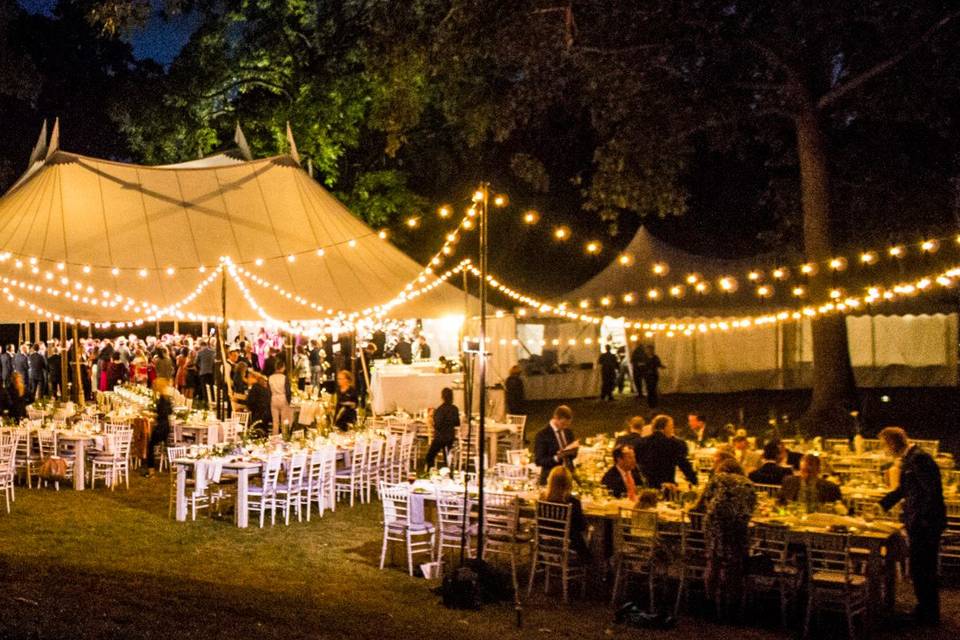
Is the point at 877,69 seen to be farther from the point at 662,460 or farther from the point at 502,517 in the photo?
the point at 502,517

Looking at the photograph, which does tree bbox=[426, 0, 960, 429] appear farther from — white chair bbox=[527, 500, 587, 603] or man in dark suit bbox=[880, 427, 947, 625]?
white chair bbox=[527, 500, 587, 603]

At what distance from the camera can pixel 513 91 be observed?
19406 millimetres

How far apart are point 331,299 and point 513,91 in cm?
581

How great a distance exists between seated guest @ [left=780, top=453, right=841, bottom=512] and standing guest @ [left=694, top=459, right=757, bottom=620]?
45.9 inches

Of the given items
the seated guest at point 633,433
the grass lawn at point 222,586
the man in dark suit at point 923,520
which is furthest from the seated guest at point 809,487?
the seated guest at point 633,433

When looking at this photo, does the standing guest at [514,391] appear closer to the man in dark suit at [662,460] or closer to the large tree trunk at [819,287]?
the large tree trunk at [819,287]

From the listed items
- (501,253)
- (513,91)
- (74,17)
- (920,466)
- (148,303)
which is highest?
(74,17)

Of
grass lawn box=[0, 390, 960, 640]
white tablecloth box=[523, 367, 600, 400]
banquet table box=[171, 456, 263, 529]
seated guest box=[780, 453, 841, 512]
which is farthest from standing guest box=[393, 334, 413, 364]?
seated guest box=[780, 453, 841, 512]

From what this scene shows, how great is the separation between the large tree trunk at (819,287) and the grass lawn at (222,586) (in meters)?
8.90

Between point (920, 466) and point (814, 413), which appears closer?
point (920, 466)

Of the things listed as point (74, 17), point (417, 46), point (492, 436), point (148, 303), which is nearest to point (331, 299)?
point (148, 303)

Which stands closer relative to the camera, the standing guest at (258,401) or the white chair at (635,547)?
the white chair at (635,547)

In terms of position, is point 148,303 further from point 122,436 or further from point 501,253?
point 501,253

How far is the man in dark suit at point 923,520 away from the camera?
7.21 metres
